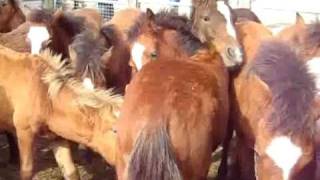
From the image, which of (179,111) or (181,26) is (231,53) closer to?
(181,26)

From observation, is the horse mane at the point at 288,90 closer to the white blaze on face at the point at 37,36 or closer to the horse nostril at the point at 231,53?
the horse nostril at the point at 231,53

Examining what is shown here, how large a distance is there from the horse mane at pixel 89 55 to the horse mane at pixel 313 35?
1893 mm

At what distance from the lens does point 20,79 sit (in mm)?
5469

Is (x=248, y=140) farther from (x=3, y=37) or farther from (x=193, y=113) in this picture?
(x=3, y=37)

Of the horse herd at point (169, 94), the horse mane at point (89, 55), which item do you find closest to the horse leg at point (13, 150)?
the horse herd at point (169, 94)

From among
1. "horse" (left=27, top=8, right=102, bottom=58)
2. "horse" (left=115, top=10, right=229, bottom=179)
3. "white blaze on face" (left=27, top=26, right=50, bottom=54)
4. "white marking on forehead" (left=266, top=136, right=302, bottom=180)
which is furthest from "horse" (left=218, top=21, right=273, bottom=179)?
"white marking on forehead" (left=266, top=136, right=302, bottom=180)

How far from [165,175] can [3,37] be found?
12.5 ft

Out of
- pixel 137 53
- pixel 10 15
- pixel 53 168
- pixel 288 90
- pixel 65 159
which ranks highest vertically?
pixel 288 90

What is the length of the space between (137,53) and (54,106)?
2.87 ft

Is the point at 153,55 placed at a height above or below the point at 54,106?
above

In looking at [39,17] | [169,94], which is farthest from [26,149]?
[39,17]

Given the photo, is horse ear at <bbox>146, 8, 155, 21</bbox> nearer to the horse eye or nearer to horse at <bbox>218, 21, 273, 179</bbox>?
Answer: the horse eye

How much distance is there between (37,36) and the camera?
6562 mm

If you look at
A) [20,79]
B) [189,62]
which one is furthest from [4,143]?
[189,62]
